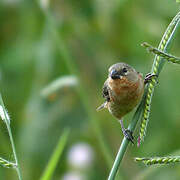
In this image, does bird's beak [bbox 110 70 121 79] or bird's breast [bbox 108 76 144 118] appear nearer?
bird's breast [bbox 108 76 144 118]

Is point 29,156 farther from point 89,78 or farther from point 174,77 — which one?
point 174,77

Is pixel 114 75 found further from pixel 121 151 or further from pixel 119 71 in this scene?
pixel 121 151

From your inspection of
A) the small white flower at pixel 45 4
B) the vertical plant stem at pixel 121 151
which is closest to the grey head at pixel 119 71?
the small white flower at pixel 45 4

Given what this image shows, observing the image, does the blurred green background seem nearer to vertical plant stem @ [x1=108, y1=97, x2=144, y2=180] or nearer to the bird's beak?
the bird's beak

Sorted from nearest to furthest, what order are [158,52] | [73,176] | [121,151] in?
[158,52] < [121,151] < [73,176]

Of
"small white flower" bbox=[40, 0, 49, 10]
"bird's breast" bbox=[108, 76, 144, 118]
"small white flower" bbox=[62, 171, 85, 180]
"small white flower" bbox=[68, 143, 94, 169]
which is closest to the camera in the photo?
"bird's breast" bbox=[108, 76, 144, 118]

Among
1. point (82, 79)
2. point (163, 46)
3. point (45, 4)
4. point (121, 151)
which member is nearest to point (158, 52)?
point (163, 46)

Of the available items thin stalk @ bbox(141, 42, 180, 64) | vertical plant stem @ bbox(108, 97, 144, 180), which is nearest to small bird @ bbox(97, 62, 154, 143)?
vertical plant stem @ bbox(108, 97, 144, 180)

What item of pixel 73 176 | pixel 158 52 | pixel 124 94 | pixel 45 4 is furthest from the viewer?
pixel 73 176
